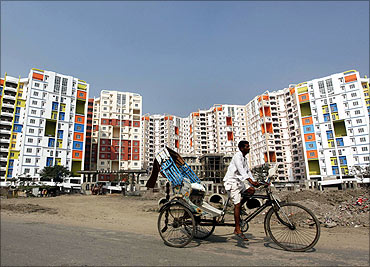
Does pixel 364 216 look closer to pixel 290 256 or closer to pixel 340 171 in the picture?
pixel 290 256

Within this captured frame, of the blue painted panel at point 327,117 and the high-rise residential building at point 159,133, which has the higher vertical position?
the high-rise residential building at point 159,133

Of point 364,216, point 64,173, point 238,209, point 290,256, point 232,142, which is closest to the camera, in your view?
point 290,256

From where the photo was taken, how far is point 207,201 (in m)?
5.97

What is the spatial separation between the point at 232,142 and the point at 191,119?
25416mm

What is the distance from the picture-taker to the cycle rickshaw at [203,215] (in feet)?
15.3

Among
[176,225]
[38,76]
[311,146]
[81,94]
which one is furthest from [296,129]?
[176,225]

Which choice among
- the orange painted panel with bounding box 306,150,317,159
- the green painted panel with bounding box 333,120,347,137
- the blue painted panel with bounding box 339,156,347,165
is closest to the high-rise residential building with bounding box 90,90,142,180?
the orange painted panel with bounding box 306,150,317,159

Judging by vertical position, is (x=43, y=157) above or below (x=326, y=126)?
below

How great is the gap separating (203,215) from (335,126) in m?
77.3

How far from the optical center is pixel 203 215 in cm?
522

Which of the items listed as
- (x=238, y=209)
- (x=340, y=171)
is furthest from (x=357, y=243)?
(x=340, y=171)

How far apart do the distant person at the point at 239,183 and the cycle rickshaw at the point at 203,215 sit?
0.15 metres

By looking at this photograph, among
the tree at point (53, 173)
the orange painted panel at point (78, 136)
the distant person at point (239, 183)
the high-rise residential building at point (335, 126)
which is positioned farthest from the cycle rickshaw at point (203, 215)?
the orange painted panel at point (78, 136)

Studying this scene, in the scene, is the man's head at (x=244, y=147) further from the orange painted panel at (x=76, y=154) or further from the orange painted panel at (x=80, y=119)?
the orange painted panel at (x=80, y=119)
